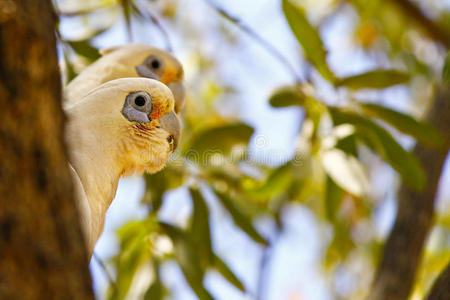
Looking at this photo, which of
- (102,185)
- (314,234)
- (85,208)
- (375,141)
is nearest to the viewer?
(85,208)

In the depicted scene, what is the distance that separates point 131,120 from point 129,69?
0.43 meters

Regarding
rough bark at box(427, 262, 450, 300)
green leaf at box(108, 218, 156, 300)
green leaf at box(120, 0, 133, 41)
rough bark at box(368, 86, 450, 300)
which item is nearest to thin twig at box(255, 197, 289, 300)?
rough bark at box(368, 86, 450, 300)

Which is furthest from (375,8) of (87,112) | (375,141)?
(87,112)

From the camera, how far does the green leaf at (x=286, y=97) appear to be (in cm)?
165

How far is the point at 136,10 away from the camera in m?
1.85

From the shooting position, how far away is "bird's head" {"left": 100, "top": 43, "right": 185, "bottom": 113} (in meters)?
1.79

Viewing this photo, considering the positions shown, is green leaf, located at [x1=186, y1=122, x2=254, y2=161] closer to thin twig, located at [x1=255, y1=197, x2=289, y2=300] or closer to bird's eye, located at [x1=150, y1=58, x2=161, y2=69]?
bird's eye, located at [x1=150, y1=58, x2=161, y2=69]

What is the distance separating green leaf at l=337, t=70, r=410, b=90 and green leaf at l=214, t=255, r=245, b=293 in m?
0.65

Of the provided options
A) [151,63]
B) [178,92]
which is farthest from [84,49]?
[178,92]

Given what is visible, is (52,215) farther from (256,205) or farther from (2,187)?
(256,205)

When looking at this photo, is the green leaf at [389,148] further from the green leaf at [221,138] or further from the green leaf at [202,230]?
the green leaf at [202,230]

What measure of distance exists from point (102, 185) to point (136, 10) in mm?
757

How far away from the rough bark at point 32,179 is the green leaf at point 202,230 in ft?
3.72

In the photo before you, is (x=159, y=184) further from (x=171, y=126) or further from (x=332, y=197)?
(x=332, y=197)
